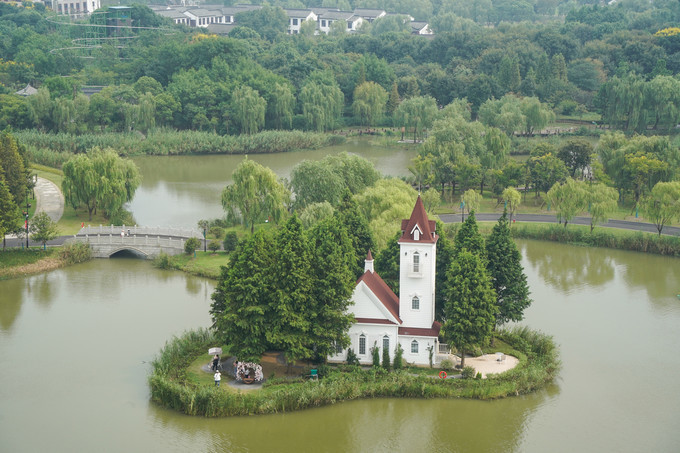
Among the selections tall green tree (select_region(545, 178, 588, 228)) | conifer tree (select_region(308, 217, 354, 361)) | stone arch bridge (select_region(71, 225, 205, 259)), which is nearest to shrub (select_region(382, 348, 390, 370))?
conifer tree (select_region(308, 217, 354, 361))

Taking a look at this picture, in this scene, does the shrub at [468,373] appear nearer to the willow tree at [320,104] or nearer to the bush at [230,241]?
the bush at [230,241]

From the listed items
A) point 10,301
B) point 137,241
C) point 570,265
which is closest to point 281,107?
point 137,241

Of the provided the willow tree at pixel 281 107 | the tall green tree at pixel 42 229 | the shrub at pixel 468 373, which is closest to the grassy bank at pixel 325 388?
the shrub at pixel 468 373

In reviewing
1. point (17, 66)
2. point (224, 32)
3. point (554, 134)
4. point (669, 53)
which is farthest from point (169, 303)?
point (224, 32)

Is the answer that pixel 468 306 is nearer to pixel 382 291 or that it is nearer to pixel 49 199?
pixel 382 291

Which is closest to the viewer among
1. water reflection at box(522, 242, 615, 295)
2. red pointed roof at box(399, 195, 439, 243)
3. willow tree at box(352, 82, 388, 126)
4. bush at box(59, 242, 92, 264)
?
red pointed roof at box(399, 195, 439, 243)

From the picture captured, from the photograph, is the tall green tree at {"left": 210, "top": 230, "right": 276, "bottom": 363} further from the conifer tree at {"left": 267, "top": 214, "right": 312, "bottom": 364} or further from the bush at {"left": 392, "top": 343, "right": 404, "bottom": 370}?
the bush at {"left": 392, "top": 343, "right": 404, "bottom": 370}
